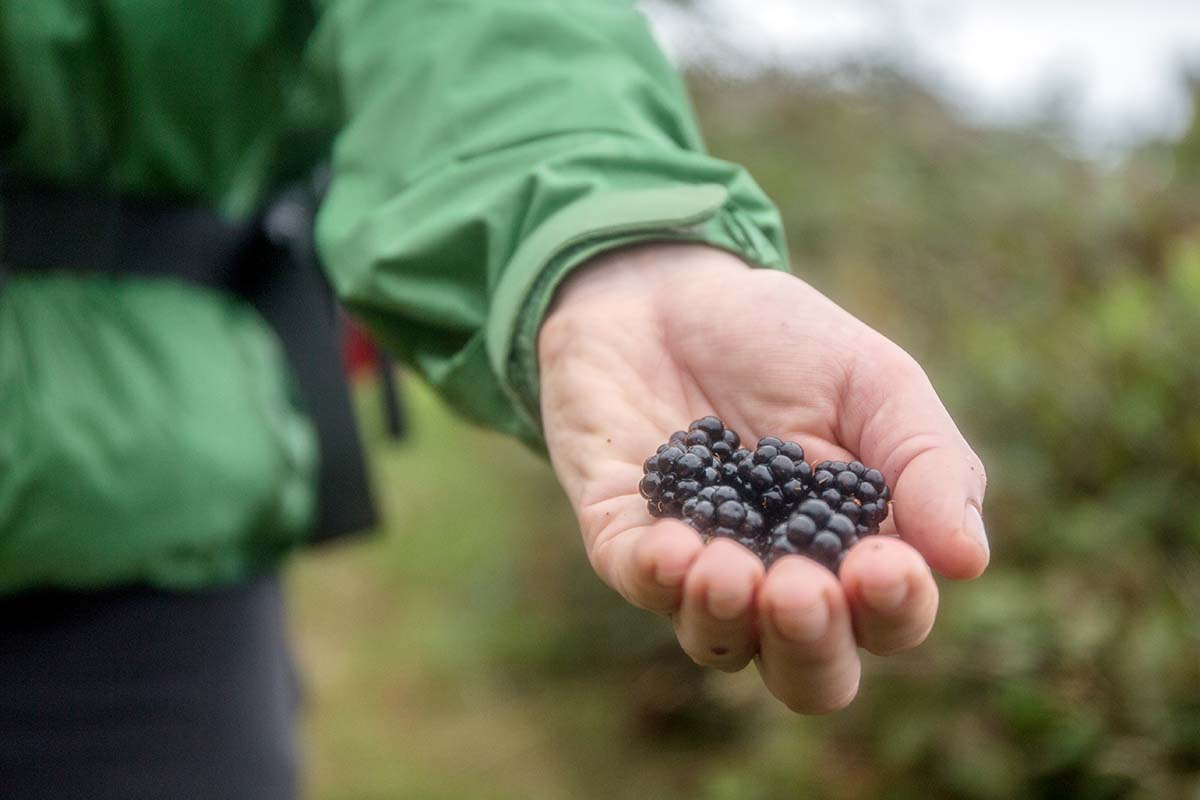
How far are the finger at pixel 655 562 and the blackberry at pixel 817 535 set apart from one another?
113 millimetres

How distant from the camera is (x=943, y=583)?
2947mm

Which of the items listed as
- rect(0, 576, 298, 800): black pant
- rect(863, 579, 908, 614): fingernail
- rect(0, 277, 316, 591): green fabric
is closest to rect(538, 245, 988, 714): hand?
rect(863, 579, 908, 614): fingernail

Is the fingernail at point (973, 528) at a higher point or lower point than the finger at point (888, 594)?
higher

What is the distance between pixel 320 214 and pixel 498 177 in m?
0.34

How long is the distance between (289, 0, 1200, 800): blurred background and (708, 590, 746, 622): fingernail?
147 centimetres

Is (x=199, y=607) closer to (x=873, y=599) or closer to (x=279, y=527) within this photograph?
(x=279, y=527)

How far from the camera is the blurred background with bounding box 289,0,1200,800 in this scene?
264cm

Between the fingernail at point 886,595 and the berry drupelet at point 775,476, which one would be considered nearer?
the fingernail at point 886,595

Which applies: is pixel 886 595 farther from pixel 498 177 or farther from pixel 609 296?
pixel 498 177

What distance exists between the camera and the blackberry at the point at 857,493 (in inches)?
45.1

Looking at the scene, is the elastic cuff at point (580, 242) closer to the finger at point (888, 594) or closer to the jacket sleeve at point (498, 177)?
the jacket sleeve at point (498, 177)

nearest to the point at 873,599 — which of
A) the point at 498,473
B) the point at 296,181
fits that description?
the point at 296,181

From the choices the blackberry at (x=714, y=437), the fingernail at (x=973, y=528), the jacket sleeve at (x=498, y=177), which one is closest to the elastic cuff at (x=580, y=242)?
the jacket sleeve at (x=498, y=177)

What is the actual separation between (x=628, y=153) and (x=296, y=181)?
992mm
